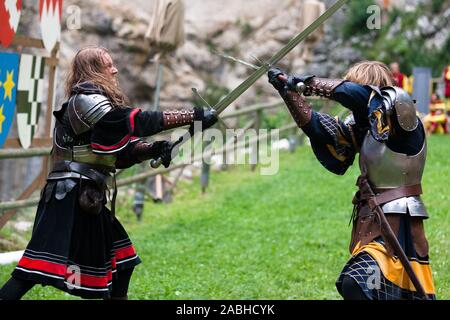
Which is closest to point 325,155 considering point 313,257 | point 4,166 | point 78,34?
point 313,257

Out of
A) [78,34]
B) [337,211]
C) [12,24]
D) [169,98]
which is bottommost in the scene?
[337,211]

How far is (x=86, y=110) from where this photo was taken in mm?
4020

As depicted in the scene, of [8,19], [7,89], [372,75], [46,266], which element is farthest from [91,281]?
[8,19]

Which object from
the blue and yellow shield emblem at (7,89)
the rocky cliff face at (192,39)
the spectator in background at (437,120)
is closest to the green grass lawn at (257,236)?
the blue and yellow shield emblem at (7,89)

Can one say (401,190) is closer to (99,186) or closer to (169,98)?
(99,186)

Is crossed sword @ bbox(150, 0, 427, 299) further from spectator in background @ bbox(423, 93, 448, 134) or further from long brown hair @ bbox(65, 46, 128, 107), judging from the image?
spectator in background @ bbox(423, 93, 448, 134)

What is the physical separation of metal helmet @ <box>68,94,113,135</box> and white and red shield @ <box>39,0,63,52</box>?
332 cm

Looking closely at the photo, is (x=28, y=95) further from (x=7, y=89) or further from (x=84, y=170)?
(x=84, y=170)

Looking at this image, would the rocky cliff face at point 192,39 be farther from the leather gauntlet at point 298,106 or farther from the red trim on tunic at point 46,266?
the leather gauntlet at point 298,106

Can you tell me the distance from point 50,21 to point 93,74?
3.31m

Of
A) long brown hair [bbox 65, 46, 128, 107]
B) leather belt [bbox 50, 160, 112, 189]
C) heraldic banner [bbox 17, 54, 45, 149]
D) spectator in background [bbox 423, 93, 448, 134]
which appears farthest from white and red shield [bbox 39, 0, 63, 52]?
spectator in background [bbox 423, 93, 448, 134]

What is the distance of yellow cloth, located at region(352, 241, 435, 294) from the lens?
3785 millimetres

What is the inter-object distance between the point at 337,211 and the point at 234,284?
3.04 meters

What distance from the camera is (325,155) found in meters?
4.24
